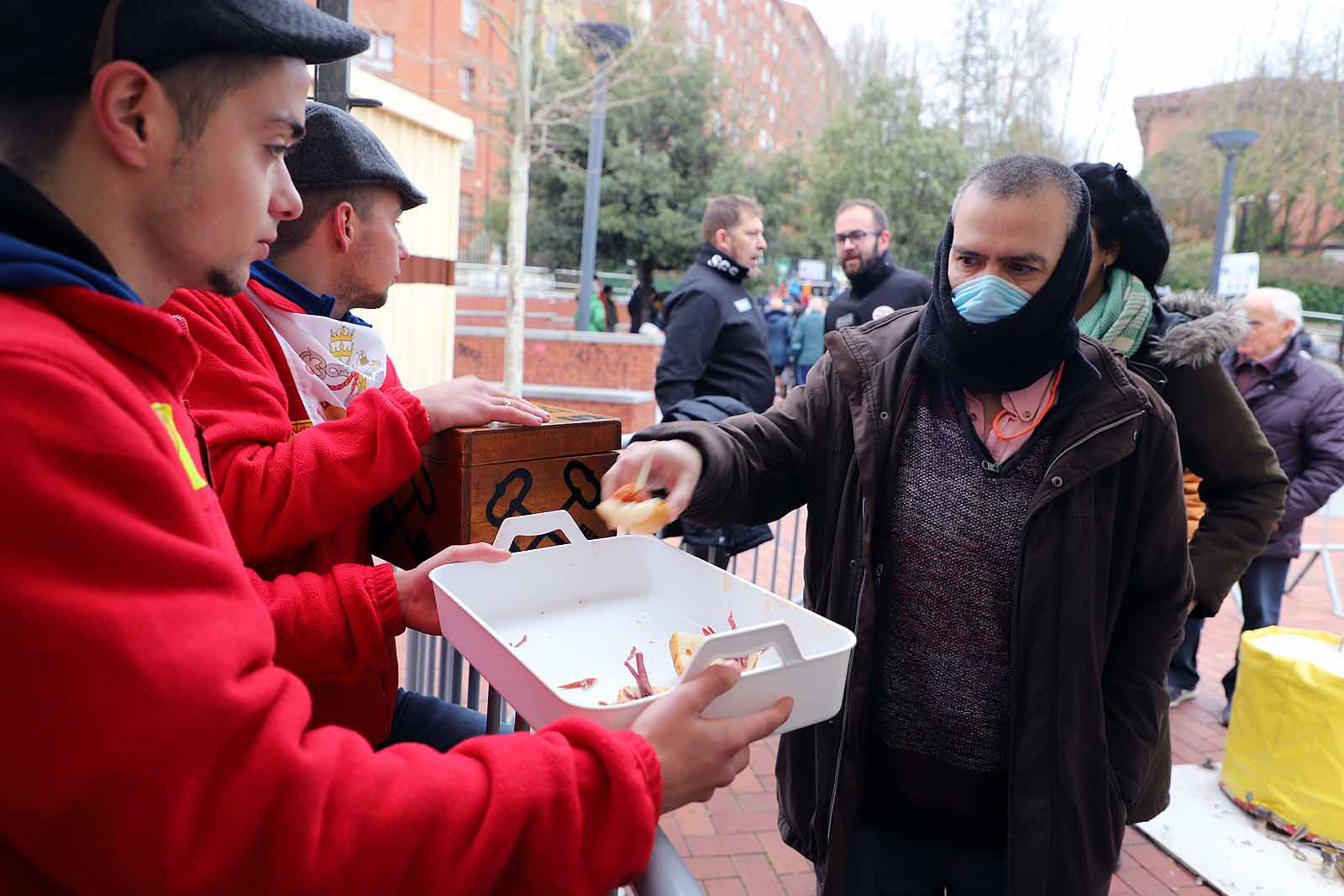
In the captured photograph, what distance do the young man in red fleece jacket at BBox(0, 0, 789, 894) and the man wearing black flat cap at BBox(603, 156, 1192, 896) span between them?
0.95 metres

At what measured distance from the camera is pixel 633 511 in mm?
1678

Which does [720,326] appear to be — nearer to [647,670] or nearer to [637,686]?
[647,670]

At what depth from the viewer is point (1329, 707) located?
379 cm

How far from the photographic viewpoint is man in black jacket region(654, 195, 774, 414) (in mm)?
5277

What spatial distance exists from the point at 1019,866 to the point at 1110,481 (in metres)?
0.85

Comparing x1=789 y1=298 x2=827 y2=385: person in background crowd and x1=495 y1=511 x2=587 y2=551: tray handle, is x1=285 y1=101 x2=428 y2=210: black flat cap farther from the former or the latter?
x1=789 y1=298 x2=827 y2=385: person in background crowd

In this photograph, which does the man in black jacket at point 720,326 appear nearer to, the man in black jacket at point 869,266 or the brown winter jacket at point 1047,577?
the man in black jacket at point 869,266

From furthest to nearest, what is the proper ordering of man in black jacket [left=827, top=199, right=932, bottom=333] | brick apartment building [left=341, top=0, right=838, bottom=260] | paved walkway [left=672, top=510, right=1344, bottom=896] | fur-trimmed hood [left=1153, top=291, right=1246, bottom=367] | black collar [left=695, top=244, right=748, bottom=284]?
brick apartment building [left=341, top=0, right=838, bottom=260] < man in black jacket [left=827, top=199, right=932, bottom=333] < black collar [left=695, top=244, right=748, bottom=284] < paved walkway [left=672, top=510, right=1344, bottom=896] < fur-trimmed hood [left=1153, top=291, right=1246, bottom=367]

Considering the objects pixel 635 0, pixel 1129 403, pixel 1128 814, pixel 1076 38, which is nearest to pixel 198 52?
pixel 1129 403

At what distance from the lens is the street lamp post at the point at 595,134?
39.5 ft

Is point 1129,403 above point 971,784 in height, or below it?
above

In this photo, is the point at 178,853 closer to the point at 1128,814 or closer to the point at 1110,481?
the point at 1110,481

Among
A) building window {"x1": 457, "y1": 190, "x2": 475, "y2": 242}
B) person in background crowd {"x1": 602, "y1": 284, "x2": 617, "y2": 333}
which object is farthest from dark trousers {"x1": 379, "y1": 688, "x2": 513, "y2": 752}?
building window {"x1": 457, "y1": 190, "x2": 475, "y2": 242}

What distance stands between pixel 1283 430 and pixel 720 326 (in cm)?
319
